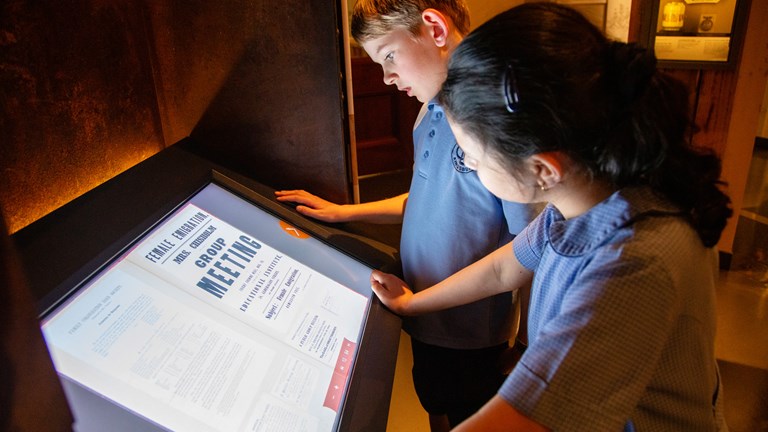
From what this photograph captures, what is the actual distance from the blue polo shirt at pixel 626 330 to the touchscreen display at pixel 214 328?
0.36 meters

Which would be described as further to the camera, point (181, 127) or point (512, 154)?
point (181, 127)

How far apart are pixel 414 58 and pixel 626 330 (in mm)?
743

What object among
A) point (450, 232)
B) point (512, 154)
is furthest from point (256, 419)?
point (450, 232)

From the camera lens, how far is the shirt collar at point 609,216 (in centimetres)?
65

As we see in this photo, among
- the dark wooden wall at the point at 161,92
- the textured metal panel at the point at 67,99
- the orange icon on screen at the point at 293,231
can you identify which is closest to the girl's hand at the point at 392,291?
the orange icon on screen at the point at 293,231

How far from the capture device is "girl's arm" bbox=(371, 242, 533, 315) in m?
0.98

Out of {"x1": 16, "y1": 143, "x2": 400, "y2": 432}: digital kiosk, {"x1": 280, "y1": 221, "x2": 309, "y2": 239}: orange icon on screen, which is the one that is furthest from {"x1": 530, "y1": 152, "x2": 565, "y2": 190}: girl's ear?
{"x1": 280, "y1": 221, "x2": 309, "y2": 239}: orange icon on screen

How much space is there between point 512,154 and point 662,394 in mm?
356

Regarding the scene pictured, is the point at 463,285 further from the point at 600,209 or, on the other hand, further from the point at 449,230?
the point at 600,209

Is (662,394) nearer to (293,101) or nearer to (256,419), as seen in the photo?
(256,419)

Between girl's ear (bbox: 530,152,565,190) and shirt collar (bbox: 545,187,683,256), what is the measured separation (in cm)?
6

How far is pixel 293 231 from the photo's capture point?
1223 millimetres

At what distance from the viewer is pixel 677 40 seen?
118 inches

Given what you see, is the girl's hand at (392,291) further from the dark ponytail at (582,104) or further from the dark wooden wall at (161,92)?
the dark ponytail at (582,104)
